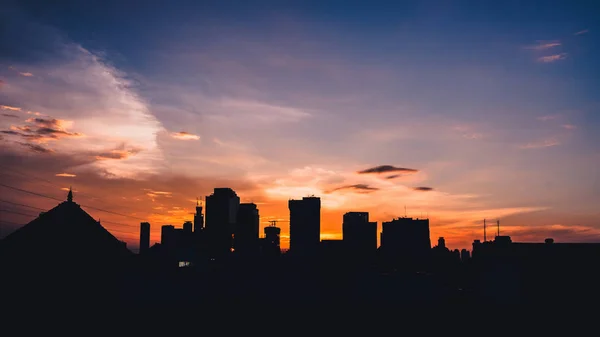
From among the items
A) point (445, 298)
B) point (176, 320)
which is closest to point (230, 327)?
point (176, 320)

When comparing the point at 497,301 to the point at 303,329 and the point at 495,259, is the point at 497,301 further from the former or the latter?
the point at 303,329

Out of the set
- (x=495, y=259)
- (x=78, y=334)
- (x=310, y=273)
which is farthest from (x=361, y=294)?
(x=78, y=334)

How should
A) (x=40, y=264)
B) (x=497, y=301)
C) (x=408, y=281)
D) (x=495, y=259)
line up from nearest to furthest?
(x=40, y=264) < (x=497, y=301) < (x=495, y=259) < (x=408, y=281)

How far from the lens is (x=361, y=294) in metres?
84.1

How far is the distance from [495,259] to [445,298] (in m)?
10.7

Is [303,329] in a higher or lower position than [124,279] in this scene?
lower

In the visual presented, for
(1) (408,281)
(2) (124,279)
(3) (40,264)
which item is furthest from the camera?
(1) (408,281)

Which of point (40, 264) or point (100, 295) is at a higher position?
point (40, 264)

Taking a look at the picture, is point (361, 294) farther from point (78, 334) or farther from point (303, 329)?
point (78, 334)

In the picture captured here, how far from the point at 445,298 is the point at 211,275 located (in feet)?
132

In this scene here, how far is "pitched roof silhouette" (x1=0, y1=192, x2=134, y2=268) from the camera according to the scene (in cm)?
4844

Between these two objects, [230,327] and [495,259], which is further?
[495,259]

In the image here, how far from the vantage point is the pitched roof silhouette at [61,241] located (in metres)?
48.4

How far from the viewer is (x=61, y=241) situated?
5000 cm
